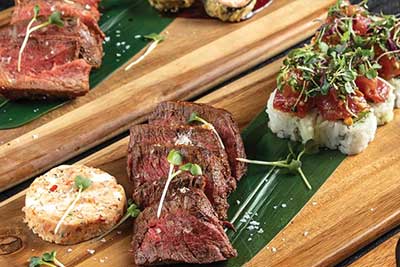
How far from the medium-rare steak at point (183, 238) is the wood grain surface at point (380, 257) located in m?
0.72

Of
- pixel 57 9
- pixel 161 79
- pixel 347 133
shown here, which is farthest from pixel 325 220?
pixel 57 9

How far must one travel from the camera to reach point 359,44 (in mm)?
6109

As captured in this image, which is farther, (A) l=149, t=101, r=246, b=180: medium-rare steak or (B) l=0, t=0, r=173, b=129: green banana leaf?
(B) l=0, t=0, r=173, b=129: green banana leaf

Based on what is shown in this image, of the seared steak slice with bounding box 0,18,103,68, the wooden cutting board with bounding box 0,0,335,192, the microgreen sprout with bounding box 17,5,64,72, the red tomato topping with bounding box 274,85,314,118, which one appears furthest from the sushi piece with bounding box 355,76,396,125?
the microgreen sprout with bounding box 17,5,64,72

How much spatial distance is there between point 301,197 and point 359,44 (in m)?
1.31

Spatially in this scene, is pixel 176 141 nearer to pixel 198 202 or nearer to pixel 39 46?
pixel 198 202

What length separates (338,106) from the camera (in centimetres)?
570

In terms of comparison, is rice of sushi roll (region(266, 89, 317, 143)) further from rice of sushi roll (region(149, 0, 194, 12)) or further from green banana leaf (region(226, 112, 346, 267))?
rice of sushi roll (region(149, 0, 194, 12))

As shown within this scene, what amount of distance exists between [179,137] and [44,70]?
1460 millimetres

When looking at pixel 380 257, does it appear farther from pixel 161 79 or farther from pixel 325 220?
pixel 161 79

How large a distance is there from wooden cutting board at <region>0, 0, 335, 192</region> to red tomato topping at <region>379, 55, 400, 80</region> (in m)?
0.67

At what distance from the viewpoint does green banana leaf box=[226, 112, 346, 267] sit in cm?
519

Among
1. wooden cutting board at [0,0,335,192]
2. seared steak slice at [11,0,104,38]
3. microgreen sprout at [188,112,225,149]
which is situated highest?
seared steak slice at [11,0,104,38]

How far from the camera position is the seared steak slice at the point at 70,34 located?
21.6 feet
